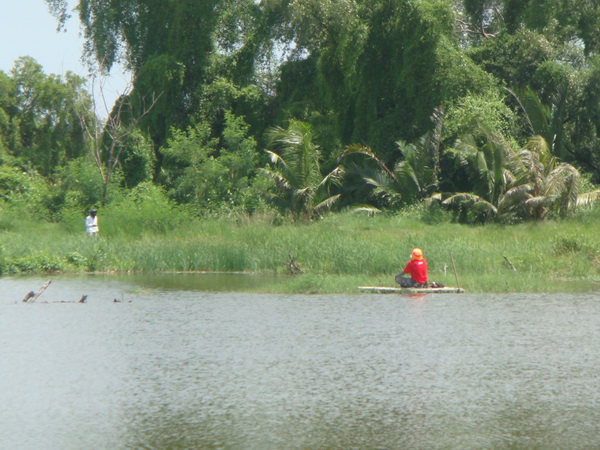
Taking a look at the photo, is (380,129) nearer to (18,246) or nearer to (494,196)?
(494,196)

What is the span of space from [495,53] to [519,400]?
88.2 feet

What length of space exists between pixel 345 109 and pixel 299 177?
4846 mm

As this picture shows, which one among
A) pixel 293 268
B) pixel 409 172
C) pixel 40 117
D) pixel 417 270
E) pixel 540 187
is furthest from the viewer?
pixel 40 117

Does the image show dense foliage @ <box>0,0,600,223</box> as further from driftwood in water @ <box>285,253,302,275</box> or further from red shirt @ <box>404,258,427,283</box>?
red shirt @ <box>404,258,427,283</box>

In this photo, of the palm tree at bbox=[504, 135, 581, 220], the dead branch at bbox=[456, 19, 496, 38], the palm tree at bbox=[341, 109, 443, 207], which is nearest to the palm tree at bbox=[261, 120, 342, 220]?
the palm tree at bbox=[341, 109, 443, 207]

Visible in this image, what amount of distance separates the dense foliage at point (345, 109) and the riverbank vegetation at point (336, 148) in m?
0.08

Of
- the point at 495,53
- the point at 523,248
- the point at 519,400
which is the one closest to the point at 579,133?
the point at 495,53

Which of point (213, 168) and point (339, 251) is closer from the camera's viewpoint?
point (339, 251)

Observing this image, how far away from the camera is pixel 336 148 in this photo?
113 feet

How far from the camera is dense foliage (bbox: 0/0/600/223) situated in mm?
30203

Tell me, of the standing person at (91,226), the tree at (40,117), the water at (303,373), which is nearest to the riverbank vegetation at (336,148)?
the standing person at (91,226)

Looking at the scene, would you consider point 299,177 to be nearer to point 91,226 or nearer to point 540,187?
point 91,226

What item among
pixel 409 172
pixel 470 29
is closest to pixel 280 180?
pixel 409 172

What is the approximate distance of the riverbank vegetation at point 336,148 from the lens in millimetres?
24594
